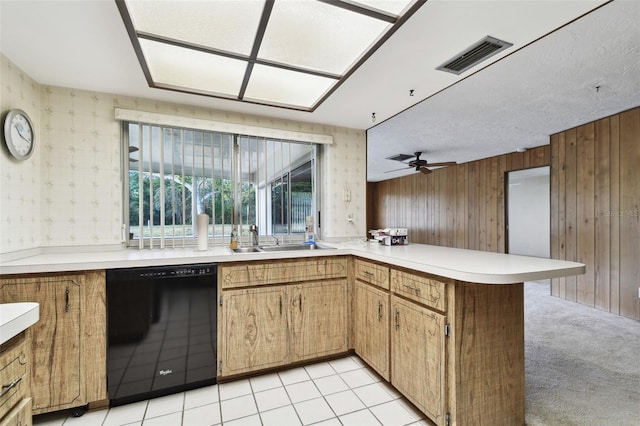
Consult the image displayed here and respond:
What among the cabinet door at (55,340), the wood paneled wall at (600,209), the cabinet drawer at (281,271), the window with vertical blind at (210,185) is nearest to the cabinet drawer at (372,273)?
the cabinet drawer at (281,271)

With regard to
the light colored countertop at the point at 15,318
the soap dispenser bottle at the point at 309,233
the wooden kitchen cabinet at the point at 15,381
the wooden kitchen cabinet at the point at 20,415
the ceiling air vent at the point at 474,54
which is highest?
the ceiling air vent at the point at 474,54

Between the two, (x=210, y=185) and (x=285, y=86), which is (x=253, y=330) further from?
(x=285, y=86)

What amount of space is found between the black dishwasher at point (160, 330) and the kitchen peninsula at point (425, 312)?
3.3 inches

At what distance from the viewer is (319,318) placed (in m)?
2.31

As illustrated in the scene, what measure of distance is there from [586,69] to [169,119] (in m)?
3.53

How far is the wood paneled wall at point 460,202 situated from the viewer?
5.68m

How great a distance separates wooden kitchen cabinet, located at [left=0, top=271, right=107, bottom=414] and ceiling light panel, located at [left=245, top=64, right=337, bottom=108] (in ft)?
5.66

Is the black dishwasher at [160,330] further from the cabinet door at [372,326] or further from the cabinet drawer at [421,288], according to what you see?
the cabinet drawer at [421,288]

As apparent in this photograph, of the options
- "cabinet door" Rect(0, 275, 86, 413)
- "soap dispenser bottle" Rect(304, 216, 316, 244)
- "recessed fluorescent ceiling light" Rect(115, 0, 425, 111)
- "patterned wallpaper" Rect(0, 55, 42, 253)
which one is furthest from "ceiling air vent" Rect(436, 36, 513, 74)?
"patterned wallpaper" Rect(0, 55, 42, 253)

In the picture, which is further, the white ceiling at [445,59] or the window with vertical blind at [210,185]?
the window with vertical blind at [210,185]

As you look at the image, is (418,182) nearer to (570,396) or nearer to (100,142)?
(570,396)

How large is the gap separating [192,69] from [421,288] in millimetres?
2156

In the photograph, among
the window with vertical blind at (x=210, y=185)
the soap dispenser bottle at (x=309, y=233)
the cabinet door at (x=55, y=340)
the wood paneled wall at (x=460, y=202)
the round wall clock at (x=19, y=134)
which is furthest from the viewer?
the wood paneled wall at (x=460, y=202)

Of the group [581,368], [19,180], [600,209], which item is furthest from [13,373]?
[600,209]
